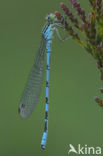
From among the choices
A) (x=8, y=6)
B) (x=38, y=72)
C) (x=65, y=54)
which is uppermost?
(x=8, y=6)

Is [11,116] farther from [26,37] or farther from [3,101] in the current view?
[26,37]

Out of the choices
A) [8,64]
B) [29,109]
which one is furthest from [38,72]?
[8,64]

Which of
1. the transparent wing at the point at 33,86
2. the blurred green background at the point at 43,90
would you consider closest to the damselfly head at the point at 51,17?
the transparent wing at the point at 33,86

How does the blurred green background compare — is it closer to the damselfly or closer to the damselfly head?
the damselfly

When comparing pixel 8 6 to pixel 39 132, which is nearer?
pixel 39 132

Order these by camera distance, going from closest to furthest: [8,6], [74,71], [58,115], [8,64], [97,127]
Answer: [97,127], [58,115], [74,71], [8,64], [8,6]
